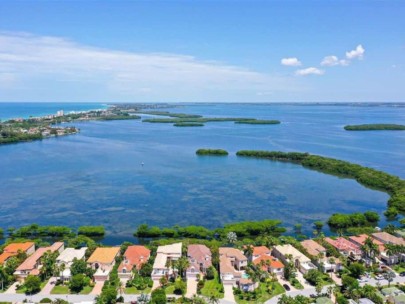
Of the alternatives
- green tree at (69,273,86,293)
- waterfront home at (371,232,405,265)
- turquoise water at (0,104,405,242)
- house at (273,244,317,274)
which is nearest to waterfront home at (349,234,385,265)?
waterfront home at (371,232,405,265)

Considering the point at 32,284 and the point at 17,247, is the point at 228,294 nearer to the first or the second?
the point at 32,284

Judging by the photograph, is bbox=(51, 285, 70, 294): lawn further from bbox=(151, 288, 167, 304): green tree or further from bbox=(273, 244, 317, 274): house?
bbox=(273, 244, 317, 274): house

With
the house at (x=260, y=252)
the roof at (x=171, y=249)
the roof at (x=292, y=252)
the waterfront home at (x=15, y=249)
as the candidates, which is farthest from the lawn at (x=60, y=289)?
the roof at (x=292, y=252)

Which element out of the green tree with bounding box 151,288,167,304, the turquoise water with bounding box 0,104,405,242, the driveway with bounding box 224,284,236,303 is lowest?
the driveway with bounding box 224,284,236,303

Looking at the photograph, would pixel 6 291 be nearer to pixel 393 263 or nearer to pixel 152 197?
pixel 152 197

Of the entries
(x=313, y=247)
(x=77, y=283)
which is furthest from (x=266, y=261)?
(x=77, y=283)

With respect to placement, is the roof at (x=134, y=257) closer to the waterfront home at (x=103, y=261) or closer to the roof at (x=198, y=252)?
the waterfront home at (x=103, y=261)
